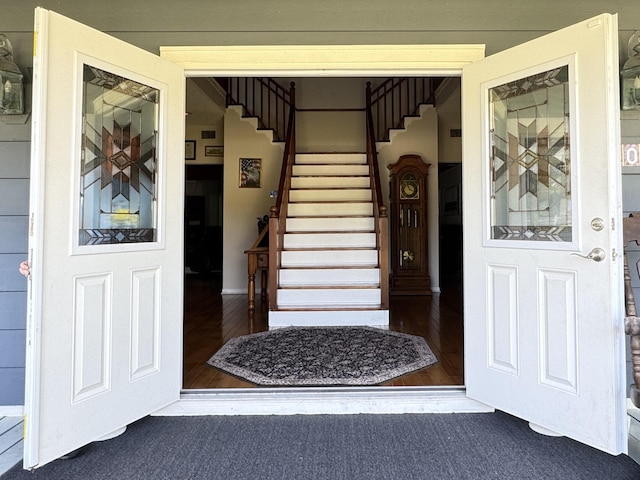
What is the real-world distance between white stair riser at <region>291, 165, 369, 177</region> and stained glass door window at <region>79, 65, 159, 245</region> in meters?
3.84

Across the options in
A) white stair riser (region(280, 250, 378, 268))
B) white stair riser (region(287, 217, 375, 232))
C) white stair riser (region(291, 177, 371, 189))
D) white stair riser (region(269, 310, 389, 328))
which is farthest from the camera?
white stair riser (region(291, 177, 371, 189))

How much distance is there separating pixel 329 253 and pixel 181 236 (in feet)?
8.24

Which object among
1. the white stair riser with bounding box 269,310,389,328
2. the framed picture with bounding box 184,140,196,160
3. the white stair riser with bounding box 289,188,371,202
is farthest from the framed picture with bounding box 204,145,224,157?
the white stair riser with bounding box 269,310,389,328

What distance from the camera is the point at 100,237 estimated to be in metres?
1.89

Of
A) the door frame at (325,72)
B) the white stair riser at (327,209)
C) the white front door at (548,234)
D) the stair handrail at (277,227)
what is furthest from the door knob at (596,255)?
the white stair riser at (327,209)

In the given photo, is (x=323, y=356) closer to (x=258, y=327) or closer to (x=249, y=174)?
(x=258, y=327)

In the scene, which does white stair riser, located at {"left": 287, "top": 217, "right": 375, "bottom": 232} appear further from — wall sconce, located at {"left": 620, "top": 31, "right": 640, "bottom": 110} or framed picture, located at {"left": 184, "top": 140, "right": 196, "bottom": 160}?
wall sconce, located at {"left": 620, "top": 31, "right": 640, "bottom": 110}

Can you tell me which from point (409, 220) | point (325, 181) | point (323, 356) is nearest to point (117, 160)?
point (323, 356)

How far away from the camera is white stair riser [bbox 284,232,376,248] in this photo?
4.73m

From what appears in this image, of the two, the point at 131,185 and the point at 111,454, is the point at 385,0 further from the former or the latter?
the point at 111,454

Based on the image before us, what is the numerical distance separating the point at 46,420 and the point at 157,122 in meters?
1.55

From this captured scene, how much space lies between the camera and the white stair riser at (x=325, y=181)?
5672mm

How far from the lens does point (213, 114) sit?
6.04m

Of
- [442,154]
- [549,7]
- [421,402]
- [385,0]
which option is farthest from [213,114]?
[421,402]
